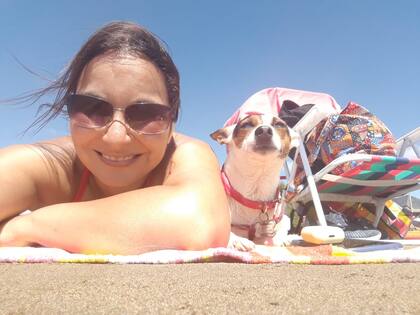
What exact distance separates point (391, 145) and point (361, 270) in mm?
2635

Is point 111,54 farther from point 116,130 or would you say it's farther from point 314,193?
point 314,193

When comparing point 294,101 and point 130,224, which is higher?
point 294,101

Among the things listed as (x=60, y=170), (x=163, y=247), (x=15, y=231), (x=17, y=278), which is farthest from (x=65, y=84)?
(x=17, y=278)

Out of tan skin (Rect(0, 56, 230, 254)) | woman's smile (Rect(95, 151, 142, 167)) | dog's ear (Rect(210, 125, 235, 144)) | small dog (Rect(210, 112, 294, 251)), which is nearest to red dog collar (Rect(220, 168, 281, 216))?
small dog (Rect(210, 112, 294, 251))

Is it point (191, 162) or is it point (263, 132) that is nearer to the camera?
point (191, 162)

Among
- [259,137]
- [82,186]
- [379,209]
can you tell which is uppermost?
[259,137]

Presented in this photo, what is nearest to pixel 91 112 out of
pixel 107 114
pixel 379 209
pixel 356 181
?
pixel 107 114

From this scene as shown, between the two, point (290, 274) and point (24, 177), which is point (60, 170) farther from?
point (290, 274)

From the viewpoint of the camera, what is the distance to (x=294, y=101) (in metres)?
3.68

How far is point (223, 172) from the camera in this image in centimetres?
262

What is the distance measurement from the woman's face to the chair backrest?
1637mm

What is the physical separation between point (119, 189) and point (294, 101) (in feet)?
8.40

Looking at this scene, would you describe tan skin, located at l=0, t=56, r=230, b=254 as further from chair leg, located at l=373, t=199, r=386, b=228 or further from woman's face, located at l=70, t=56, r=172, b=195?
chair leg, located at l=373, t=199, r=386, b=228

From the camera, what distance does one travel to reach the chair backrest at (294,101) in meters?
2.88
